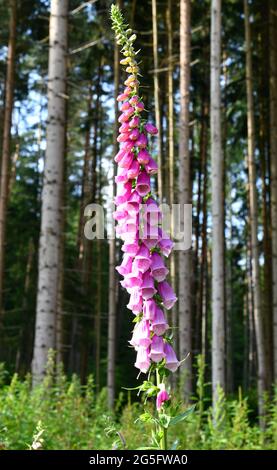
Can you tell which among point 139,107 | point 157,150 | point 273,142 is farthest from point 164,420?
point 157,150

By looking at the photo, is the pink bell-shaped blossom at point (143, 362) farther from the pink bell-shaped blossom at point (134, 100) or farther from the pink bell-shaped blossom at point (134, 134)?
the pink bell-shaped blossom at point (134, 100)

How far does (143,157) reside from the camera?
2531mm

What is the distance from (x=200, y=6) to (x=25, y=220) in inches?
356

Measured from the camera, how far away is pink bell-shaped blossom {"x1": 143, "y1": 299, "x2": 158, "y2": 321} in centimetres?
243

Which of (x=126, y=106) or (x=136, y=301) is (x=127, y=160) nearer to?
(x=126, y=106)

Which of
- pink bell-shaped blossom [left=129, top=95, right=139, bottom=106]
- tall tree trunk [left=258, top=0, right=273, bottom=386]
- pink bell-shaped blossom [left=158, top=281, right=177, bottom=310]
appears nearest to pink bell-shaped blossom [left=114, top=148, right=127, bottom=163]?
pink bell-shaped blossom [left=129, top=95, right=139, bottom=106]

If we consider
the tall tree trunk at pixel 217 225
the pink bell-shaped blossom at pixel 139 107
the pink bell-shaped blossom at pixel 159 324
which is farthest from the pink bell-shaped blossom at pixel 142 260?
the tall tree trunk at pixel 217 225

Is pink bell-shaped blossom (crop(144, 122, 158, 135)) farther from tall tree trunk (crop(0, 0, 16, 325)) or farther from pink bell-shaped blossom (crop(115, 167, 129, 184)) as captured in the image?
tall tree trunk (crop(0, 0, 16, 325))

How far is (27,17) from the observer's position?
16484mm

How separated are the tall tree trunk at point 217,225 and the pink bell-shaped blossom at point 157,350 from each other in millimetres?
6768

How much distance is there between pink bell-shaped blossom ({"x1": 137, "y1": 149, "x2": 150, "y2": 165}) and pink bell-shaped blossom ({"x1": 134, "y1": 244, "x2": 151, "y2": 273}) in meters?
0.40

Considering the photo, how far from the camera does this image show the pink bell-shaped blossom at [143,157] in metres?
2.53

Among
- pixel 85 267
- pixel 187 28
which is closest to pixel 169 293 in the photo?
pixel 187 28

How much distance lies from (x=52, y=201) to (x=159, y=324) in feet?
19.9
